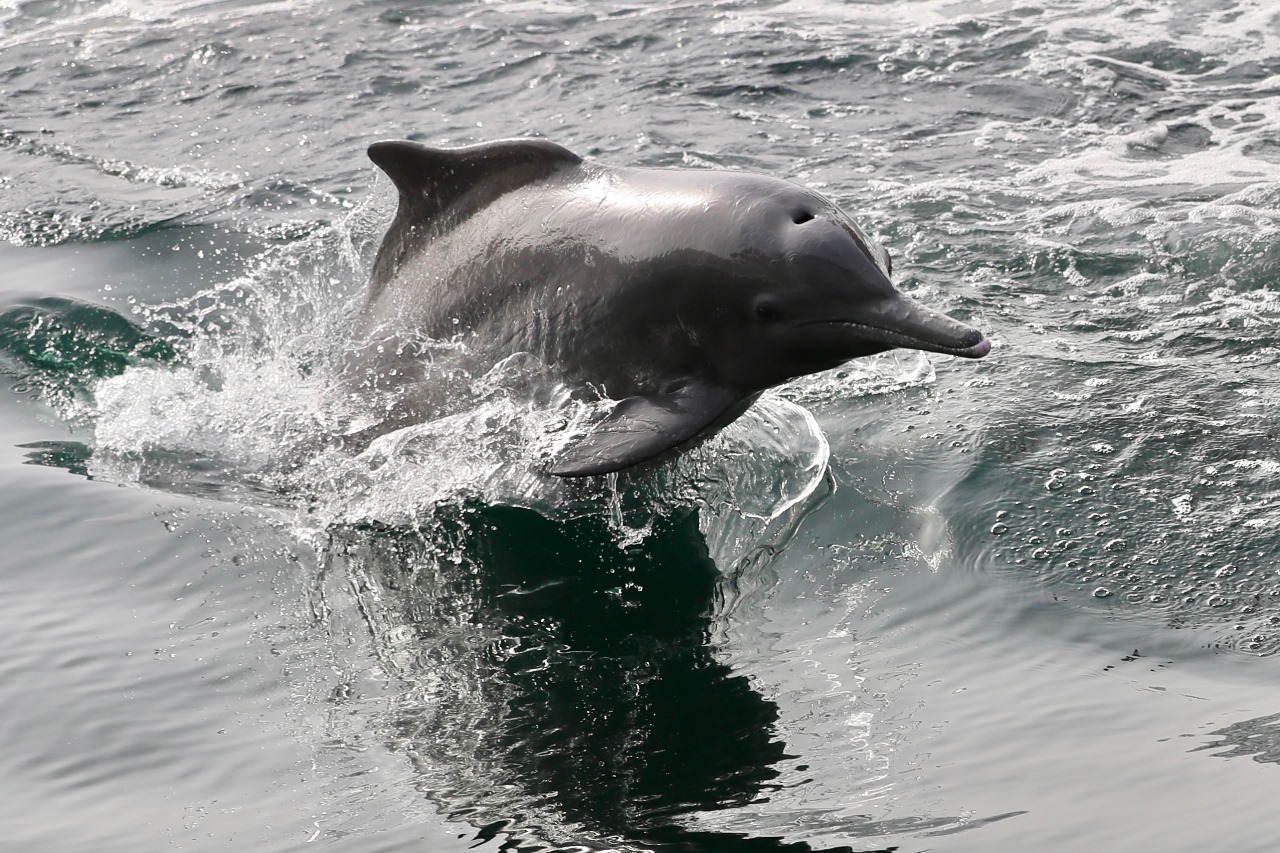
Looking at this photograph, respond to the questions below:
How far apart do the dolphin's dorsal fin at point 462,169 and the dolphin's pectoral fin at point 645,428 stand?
1.49m

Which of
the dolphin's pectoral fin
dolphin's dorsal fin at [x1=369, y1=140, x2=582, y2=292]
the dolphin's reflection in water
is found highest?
dolphin's dorsal fin at [x1=369, y1=140, x2=582, y2=292]

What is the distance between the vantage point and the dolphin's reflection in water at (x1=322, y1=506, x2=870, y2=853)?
4984 millimetres

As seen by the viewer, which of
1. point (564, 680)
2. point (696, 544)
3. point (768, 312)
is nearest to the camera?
point (564, 680)

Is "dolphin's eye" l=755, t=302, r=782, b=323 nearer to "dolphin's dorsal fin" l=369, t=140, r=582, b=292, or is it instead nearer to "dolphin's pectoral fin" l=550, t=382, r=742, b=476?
"dolphin's pectoral fin" l=550, t=382, r=742, b=476

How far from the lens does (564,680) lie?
5961 millimetres

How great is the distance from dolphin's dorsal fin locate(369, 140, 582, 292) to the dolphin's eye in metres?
1.57

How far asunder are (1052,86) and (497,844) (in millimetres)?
11406

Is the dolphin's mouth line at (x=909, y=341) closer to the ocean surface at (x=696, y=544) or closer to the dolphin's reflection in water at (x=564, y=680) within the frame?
the ocean surface at (x=696, y=544)

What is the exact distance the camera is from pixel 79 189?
13.2m

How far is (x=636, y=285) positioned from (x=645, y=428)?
72cm

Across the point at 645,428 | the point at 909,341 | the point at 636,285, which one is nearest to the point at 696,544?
the point at 645,428

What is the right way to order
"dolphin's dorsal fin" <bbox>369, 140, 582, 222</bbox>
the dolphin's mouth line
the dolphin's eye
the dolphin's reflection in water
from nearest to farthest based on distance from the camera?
the dolphin's reflection in water < the dolphin's mouth line < the dolphin's eye < "dolphin's dorsal fin" <bbox>369, 140, 582, 222</bbox>

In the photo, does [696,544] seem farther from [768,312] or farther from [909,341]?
[909,341]

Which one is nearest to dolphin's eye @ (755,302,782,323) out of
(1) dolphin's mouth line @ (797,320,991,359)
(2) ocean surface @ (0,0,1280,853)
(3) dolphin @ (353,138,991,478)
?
(3) dolphin @ (353,138,991,478)
